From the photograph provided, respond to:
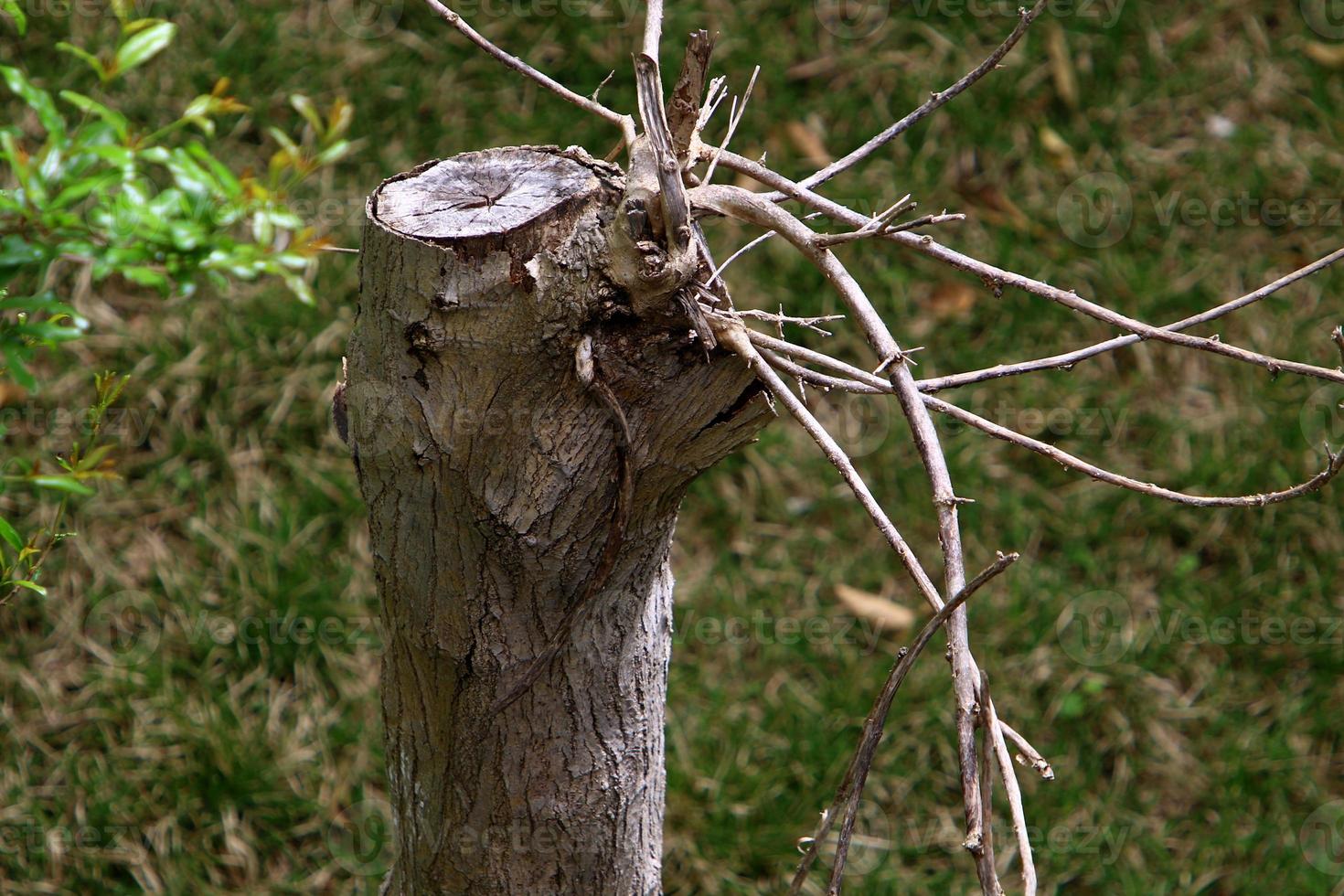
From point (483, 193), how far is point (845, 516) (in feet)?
7.30

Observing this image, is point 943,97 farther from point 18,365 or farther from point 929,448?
point 18,365

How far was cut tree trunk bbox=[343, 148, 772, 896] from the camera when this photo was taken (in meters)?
1.30

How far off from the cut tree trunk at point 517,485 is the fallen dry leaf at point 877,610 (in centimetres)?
159

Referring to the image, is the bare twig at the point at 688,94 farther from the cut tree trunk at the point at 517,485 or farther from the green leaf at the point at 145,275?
the green leaf at the point at 145,275

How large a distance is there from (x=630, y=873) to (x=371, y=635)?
4.86 feet

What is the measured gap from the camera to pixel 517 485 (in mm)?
1368

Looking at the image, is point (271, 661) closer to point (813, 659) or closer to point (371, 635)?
point (371, 635)

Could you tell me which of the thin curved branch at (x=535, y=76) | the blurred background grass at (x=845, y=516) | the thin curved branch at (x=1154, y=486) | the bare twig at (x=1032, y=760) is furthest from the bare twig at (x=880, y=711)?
the blurred background grass at (x=845, y=516)

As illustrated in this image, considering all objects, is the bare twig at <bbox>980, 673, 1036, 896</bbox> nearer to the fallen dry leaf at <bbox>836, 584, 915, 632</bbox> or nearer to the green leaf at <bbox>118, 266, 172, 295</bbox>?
the green leaf at <bbox>118, 266, 172, 295</bbox>

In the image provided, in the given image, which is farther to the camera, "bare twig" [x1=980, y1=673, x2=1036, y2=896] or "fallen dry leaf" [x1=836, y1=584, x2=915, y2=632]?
"fallen dry leaf" [x1=836, y1=584, x2=915, y2=632]

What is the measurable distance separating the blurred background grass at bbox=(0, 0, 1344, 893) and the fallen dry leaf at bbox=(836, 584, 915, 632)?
0.03 metres

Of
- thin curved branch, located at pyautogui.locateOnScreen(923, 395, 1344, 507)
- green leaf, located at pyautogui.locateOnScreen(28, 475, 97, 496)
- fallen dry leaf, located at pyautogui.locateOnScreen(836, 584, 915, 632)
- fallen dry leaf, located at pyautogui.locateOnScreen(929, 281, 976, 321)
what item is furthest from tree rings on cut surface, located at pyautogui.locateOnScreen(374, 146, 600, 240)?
fallen dry leaf, located at pyautogui.locateOnScreen(929, 281, 976, 321)

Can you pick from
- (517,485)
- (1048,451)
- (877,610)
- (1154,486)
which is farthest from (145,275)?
(877,610)

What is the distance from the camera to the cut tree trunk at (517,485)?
51.1 inches
